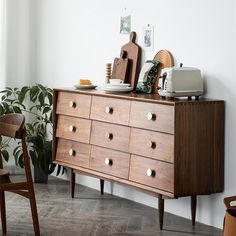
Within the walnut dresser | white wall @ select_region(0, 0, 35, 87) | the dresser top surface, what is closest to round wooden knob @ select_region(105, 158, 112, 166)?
the walnut dresser

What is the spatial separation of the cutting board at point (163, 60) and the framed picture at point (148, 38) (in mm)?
134

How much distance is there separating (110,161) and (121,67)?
0.86 m

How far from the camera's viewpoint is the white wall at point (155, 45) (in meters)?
4.32

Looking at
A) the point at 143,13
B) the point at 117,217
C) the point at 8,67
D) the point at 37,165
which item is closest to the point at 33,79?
the point at 8,67

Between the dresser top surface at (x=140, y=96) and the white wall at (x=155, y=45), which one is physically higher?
the white wall at (x=155, y=45)

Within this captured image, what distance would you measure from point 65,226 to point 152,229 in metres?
0.64

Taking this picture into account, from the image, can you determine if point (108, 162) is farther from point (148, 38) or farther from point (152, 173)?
point (148, 38)

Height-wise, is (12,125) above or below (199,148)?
above

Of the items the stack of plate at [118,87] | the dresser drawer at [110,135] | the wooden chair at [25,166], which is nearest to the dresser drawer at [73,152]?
the dresser drawer at [110,135]

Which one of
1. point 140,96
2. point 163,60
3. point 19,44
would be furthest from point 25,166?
point 19,44

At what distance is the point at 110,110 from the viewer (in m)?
4.73

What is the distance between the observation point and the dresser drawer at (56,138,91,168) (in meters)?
5.02

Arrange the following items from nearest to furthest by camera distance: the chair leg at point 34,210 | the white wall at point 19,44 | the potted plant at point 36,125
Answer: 1. the chair leg at point 34,210
2. the potted plant at point 36,125
3. the white wall at point 19,44

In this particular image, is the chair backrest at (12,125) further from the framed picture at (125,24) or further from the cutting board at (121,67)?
the framed picture at (125,24)
